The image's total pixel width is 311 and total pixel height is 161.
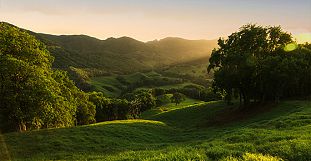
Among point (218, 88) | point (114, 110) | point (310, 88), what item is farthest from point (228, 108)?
point (114, 110)

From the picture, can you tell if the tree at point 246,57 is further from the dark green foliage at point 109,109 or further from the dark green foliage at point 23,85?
the dark green foliage at point 109,109

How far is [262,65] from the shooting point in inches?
2660

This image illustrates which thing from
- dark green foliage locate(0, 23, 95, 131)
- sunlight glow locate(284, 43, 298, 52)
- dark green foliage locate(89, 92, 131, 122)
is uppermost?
sunlight glow locate(284, 43, 298, 52)

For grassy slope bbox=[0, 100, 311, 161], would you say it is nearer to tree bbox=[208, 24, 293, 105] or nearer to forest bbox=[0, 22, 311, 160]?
forest bbox=[0, 22, 311, 160]

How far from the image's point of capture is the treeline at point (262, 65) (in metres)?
66.1

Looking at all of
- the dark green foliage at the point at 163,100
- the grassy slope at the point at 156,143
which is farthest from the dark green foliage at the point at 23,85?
the dark green foliage at the point at 163,100

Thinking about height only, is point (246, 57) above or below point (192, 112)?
above

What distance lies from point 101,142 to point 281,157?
2276cm

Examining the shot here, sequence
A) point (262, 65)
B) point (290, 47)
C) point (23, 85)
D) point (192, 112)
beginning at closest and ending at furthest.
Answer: point (23, 85) < point (262, 65) < point (290, 47) < point (192, 112)

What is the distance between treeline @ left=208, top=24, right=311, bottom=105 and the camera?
2603 inches

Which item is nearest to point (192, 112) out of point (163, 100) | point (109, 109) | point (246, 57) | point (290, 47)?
point (246, 57)

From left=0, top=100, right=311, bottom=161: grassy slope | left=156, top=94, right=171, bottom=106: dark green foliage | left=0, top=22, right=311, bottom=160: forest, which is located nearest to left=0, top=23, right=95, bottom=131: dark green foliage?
left=0, top=22, right=311, bottom=160: forest

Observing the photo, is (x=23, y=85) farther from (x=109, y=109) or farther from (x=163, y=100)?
(x=163, y=100)

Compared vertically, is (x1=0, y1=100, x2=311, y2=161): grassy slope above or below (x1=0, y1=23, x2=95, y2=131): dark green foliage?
below
